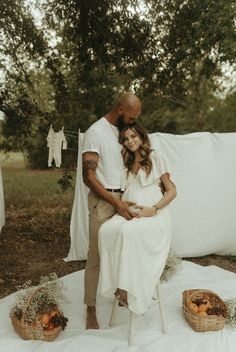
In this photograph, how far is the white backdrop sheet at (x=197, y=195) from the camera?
4988mm

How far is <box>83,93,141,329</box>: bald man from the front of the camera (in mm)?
3217

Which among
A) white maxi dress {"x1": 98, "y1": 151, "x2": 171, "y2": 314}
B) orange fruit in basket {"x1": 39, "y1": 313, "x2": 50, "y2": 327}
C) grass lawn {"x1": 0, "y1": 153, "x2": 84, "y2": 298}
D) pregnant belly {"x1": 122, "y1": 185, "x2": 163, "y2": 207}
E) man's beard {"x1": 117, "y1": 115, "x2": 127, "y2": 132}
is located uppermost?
man's beard {"x1": 117, "y1": 115, "x2": 127, "y2": 132}

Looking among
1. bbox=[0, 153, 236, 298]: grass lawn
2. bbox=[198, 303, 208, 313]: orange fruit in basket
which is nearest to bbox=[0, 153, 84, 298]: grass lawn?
bbox=[0, 153, 236, 298]: grass lawn

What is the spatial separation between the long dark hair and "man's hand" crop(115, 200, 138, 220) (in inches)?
11.0

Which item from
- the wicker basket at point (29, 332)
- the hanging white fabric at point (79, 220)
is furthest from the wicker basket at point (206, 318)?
the hanging white fabric at point (79, 220)

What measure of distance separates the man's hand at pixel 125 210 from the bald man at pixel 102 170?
41 millimetres

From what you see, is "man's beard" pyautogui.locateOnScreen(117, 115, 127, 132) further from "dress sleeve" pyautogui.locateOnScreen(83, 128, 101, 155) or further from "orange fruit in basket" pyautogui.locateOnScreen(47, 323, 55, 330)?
"orange fruit in basket" pyautogui.locateOnScreen(47, 323, 55, 330)

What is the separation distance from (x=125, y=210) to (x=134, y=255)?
0.35 meters

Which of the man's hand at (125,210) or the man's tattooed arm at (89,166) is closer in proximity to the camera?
the man's hand at (125,210)

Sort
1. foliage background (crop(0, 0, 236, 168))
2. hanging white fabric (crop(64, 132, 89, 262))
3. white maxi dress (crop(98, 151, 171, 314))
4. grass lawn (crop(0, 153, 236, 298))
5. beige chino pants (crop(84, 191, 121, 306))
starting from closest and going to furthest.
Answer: white maxi dress (crop(98, 151, 171, 314)) < beige chino pants (crop(84, 191, 121, 306)) < hanging white fabric (crop(64, 132, 89, 262)) < grass lawn (crop(0, 153, 236, 298)) < foliage background (crop(0, 0, 236, 168))

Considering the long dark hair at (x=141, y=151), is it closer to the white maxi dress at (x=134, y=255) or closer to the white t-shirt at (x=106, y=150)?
the white t-shirt at (x=106, y=150)

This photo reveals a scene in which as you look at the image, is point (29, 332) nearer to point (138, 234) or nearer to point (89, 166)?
point (138, 234)

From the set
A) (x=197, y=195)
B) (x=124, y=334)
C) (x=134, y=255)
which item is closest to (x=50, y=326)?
(x=124, y=334)

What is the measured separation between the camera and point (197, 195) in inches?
198
